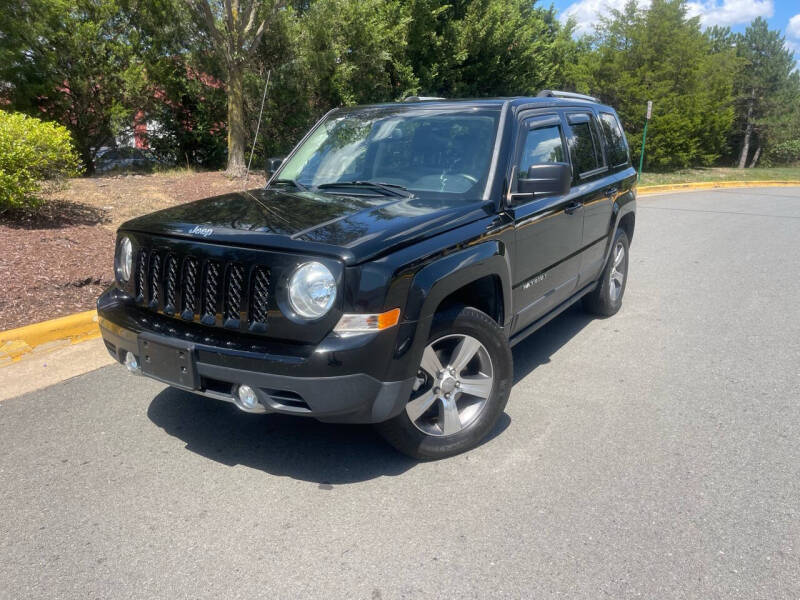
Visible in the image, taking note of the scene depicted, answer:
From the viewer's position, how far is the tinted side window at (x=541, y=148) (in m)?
4.02

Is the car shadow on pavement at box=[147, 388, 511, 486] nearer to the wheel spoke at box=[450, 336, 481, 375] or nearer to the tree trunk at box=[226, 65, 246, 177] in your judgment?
the wheel spoke at box=[450, 336, 481, 375]

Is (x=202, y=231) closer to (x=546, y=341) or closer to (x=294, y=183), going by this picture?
(x=294, y=183)

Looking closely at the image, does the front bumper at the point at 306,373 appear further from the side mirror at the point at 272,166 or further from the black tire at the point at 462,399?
the side mirror at the point at 272,166

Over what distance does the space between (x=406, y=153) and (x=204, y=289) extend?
1676 millimetres

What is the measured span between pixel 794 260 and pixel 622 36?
2041 cm

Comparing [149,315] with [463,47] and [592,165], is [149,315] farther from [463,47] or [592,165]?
[463,47]

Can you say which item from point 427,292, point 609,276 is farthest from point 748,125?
point 427,292

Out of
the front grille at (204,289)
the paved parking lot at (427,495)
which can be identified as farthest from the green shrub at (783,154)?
the front grille at (204,289)

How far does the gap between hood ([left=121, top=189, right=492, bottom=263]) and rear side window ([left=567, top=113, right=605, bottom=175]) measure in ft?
5.07

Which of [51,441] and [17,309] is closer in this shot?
[51,441]

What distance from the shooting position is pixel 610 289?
6008 millimetres

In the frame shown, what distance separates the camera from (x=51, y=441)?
365 centimetres

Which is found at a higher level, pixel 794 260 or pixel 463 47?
pixel 463 47

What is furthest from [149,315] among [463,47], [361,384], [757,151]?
[757,151]
